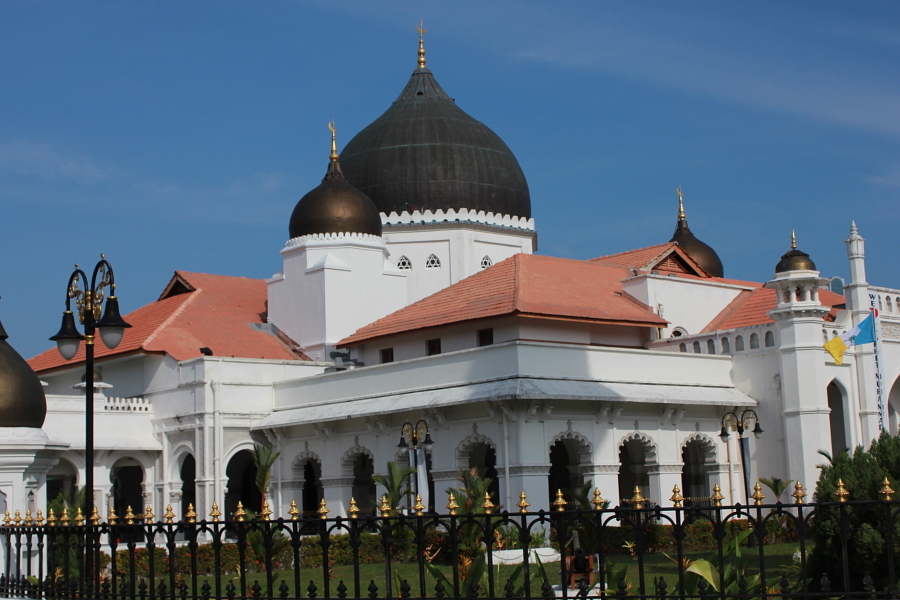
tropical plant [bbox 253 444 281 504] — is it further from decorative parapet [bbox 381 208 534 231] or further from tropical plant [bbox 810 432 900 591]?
tropical plant [bbox 810 432 900 591]

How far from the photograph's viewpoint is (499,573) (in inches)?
606

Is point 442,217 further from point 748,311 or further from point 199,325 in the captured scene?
point 748,311

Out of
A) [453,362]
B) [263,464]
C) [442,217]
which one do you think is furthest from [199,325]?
[453,362]

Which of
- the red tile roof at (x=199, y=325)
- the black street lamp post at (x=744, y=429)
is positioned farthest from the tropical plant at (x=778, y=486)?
the red tile roof at (x=199, y=325)

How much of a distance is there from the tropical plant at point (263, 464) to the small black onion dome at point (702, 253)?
17.0 m

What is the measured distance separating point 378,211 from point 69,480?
11382mm

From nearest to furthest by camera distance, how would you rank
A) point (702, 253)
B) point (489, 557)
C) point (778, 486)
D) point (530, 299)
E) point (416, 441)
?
Answer: point (489, 557)
point (416, 441)
point (778, 486)
point (530, 299)
point (702, 253)

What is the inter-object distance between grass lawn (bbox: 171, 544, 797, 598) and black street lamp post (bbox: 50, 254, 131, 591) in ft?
11.5

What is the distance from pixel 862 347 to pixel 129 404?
60.0ft

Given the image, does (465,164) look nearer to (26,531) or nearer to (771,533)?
(771,533)

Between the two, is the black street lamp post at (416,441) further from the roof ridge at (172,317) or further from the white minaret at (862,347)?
the white minaret at (862,347)

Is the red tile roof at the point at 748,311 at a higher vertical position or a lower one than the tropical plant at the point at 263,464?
higher

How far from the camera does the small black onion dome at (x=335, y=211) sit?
104ft

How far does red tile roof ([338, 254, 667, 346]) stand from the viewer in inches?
1060
